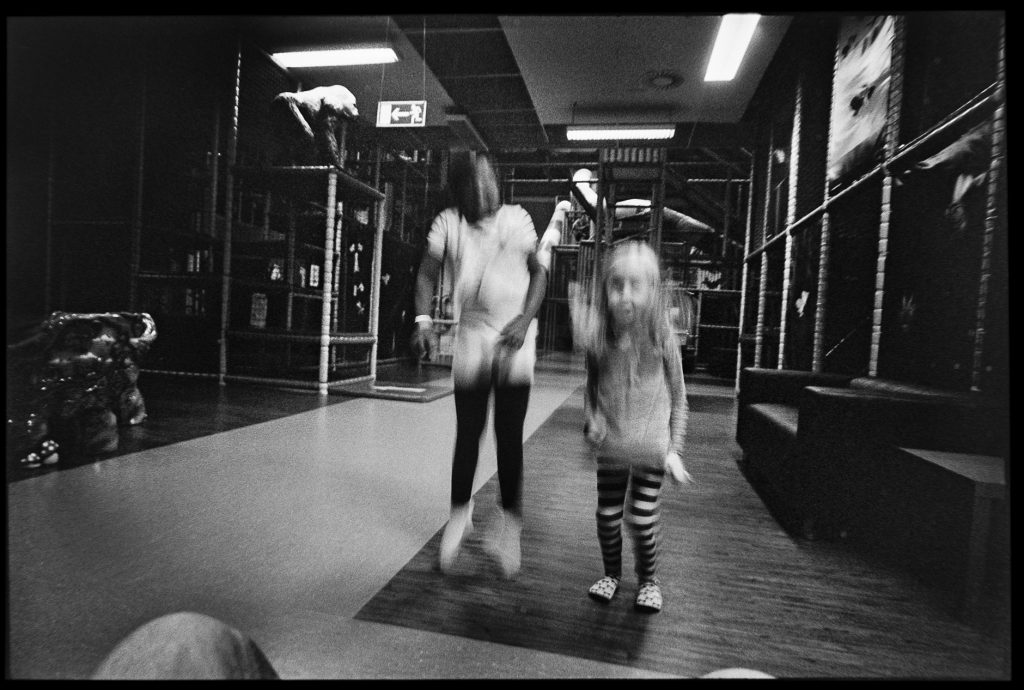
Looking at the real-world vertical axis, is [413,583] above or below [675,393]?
below

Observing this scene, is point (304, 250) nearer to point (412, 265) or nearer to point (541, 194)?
point (412, 265)

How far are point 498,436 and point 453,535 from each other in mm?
357

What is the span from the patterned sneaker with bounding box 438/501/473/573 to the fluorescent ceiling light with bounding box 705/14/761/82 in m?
5.54

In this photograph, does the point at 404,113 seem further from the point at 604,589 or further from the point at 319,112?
the point at 604,589

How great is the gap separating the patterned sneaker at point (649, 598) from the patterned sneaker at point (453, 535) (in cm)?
58

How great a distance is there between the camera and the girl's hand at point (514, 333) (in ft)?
5.30

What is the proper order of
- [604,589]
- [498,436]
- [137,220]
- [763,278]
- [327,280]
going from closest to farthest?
1. [604,589]
2. [498,436]
3. [327,280]
4. [137,220]
5. [763,278]

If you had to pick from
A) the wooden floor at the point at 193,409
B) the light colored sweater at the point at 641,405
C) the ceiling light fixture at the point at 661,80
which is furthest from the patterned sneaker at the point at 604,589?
the ceiling light fixture at the point at 661,80

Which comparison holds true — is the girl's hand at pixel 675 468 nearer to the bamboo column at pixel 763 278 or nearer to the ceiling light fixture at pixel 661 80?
the bamboo column at pixel 763 278

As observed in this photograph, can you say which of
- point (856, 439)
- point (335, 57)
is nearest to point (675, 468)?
point (856, 439)

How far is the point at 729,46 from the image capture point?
5.77 metres

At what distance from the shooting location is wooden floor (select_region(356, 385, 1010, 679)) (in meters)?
1.32
